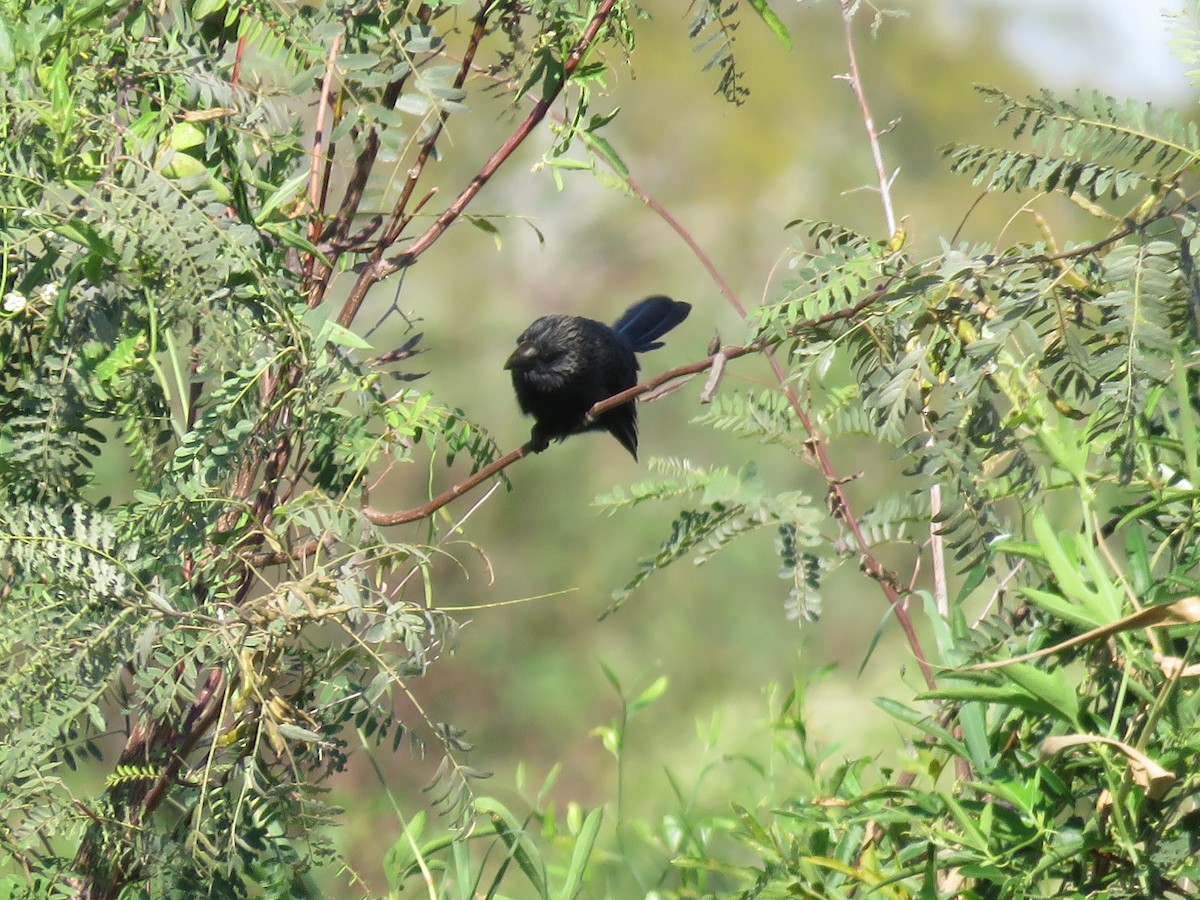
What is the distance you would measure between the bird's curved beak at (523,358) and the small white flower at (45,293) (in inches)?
105

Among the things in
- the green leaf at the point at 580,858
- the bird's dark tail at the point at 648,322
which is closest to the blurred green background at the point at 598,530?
the bird's dark tail at the point at 648,322

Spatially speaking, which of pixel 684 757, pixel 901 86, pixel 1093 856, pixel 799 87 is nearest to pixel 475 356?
A: pixel 684 757

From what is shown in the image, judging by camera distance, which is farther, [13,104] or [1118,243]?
[1118,243]

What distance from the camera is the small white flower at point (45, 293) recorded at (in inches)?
61.5

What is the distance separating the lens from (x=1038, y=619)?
1557 millimetres

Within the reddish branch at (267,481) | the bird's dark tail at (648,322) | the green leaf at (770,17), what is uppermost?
the green leaf at (770,17)

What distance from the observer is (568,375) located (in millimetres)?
4316

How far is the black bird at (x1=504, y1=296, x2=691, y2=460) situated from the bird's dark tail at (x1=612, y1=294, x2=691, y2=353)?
18.2 inches

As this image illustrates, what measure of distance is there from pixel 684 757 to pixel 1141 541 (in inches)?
192

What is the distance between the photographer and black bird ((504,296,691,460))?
4.32 m

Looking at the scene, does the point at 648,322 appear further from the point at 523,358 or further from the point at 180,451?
the point at 180,451

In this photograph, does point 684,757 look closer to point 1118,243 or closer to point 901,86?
point 1118,243

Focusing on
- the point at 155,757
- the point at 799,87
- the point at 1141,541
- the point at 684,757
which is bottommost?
the point at 684,757

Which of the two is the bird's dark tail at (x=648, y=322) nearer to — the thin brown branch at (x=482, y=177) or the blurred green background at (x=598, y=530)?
the blurred green background at (x=598, y=530)
